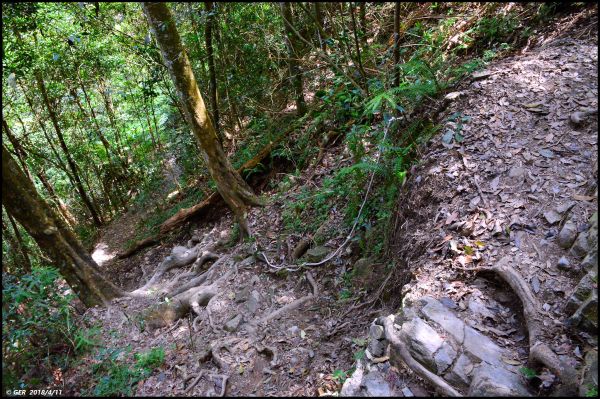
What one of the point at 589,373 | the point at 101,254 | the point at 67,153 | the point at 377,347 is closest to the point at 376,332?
the point at 377,347

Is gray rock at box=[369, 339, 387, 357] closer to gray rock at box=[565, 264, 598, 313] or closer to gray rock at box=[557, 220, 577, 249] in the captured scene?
gray rock at box=[565, 264, 598, 313]

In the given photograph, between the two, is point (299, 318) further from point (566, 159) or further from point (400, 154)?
point (566, 159)

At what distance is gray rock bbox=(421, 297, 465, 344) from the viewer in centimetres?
310

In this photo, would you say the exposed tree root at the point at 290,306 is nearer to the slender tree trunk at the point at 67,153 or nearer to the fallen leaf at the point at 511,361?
the fallen leaf at the point at 511,361

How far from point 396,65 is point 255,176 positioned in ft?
13.3

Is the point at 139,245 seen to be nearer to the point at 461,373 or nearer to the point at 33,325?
the point at 33,325

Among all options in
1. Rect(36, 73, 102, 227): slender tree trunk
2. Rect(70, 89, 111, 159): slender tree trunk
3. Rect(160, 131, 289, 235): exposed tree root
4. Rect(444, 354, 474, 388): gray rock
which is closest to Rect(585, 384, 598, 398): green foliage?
Rect(444, 354, 474, 388): gray rock

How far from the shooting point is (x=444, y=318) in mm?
3230

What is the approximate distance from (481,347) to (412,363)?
1.86 ft

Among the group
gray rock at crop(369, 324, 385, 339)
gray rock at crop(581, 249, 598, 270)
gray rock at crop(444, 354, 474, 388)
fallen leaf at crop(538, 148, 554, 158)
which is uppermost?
fallen leaf at crop(538, 148, 554, 158)

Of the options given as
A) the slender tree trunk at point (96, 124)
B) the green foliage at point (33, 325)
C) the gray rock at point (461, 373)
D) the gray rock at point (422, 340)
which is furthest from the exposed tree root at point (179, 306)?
the slender tree trunk at point (96, 124)

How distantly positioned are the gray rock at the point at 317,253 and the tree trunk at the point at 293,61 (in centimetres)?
360

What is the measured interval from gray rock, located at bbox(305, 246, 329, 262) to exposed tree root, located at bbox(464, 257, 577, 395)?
8.16ft

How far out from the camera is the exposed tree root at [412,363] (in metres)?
2.78
